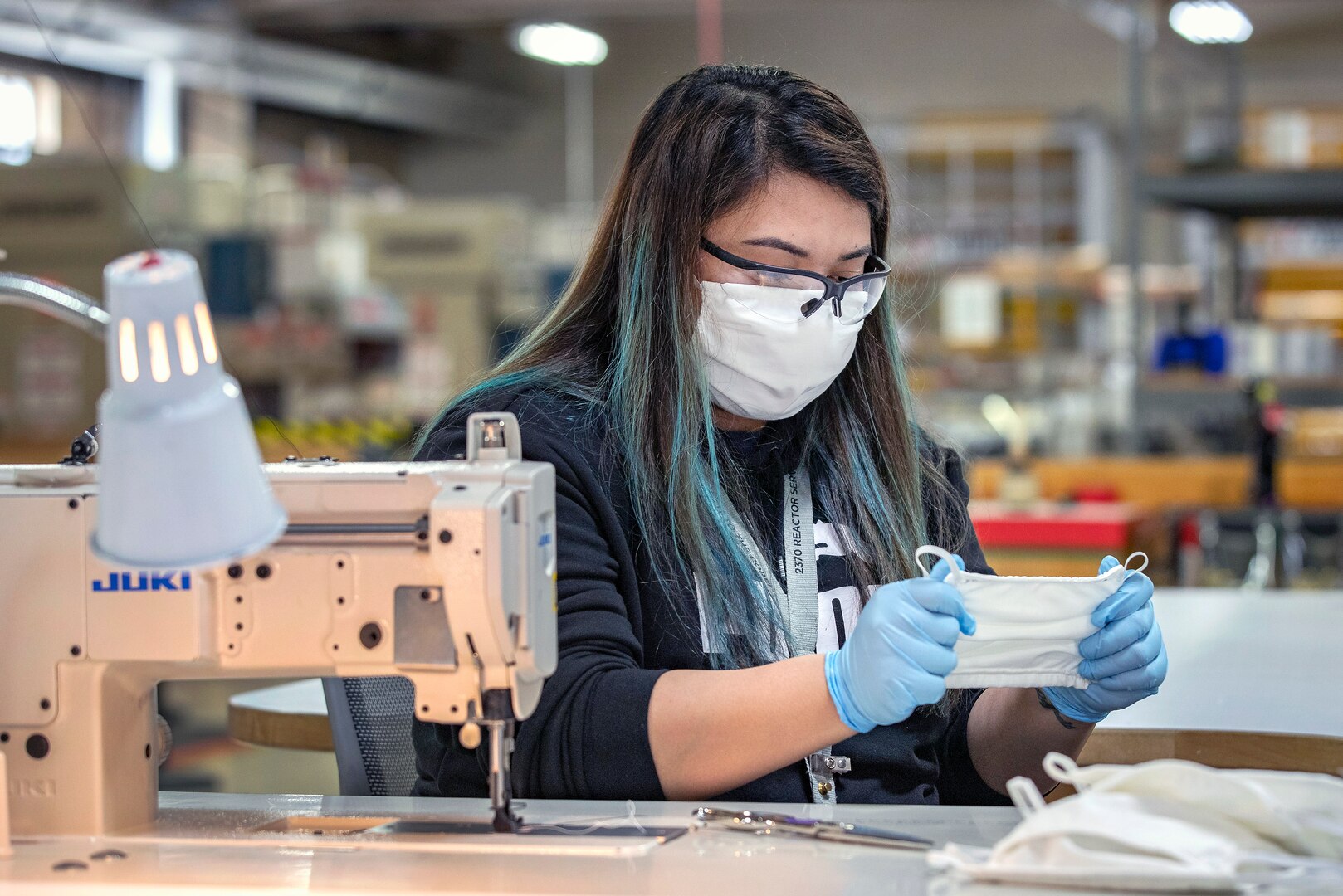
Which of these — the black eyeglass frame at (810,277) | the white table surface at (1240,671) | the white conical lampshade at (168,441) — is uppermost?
the black eyeglass frame at (810,277)

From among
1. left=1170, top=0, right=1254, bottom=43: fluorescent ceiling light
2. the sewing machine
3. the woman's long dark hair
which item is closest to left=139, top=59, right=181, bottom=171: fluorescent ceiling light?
left=1170, top=0, right=1254, bottom=43: fluorescent ceiling light

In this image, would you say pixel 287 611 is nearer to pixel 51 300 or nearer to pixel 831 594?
pixel 51 300

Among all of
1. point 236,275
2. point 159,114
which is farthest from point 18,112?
point 236,275

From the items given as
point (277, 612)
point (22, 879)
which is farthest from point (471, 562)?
point (22, 879)

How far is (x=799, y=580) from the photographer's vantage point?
1.62m

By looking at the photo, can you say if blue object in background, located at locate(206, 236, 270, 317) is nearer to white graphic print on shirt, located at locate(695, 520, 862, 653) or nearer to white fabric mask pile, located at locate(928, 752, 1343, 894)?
white graphic print on shirt, located at locate(695, 520, 862, 653)

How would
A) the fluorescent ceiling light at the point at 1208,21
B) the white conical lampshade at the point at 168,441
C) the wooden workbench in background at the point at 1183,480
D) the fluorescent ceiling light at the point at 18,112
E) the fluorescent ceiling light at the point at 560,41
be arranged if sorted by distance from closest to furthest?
the white conical lampshade at the point at 168,441, the wooden workbench in background at the point at 1183,480, the fluorescent ceiling light at the point at 1208,21, the fluorescent ceiling light at the point at 18,112, the fluorescent ceiling light at the point at 560,41

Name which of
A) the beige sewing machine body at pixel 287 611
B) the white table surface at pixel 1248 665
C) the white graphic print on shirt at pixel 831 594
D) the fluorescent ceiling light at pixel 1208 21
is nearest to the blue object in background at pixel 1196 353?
the fluorescent ceiling light at pixel 1208 21

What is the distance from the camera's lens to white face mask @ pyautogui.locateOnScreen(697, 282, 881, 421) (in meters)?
1.59

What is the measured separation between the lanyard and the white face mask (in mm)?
A: 123

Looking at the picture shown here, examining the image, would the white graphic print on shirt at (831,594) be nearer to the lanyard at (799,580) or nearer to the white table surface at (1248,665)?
the lanyard at (799,580)

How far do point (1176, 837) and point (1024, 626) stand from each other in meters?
0.33

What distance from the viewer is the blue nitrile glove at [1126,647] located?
4.45 feet

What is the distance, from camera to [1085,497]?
4641 mm
